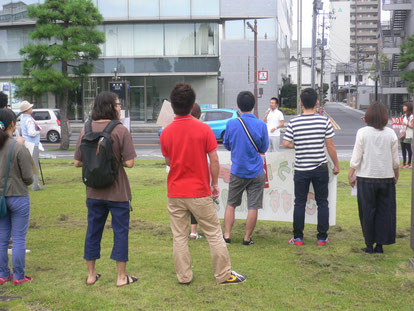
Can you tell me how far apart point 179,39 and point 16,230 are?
3203 centimetres

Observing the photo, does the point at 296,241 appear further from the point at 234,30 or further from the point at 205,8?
the point at 234,30

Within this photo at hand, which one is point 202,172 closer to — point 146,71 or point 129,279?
point 129,279

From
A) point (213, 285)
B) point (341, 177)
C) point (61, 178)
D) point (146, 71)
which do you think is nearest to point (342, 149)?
point (341, 177)

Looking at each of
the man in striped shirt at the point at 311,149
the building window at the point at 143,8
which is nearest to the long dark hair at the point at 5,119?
the man in striped shirt at the point at 311,149

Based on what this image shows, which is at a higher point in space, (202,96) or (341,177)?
(202,96)

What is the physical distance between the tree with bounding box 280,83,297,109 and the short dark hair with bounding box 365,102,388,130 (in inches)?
1613

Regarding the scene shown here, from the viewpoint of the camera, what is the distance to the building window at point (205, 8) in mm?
35156

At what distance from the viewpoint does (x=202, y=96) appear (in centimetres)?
3628

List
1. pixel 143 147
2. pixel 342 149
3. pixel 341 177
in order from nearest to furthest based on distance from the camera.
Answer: pixel 341 177
pixel 342 149
pixel 143 147

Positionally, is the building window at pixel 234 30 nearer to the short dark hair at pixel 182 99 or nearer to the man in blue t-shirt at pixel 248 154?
the man in blue t-shirt at pixel 248 154

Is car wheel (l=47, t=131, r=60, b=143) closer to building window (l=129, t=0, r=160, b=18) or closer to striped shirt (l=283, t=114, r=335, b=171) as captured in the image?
building window (l=129, t=0, r=160, b=18)

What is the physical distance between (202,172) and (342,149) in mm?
15995

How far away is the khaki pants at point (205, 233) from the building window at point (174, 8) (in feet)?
105

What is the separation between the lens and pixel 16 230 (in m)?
4.90
